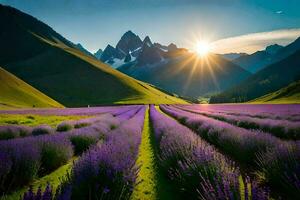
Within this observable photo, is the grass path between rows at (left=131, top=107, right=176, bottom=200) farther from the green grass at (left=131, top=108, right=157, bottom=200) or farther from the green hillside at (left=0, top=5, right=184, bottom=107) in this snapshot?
the green hillside at (left=0, top=5, right=184, bottom=107)

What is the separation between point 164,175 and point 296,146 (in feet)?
11.8

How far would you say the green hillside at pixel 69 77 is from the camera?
10538cm

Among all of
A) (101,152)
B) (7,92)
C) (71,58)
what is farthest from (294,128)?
(71,58)

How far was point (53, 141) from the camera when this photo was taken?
8.70 metres

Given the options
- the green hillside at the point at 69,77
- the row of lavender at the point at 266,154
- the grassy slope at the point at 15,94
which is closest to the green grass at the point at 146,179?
the row of lavender at the point at 266,154

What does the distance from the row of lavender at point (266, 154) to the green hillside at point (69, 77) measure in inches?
3414

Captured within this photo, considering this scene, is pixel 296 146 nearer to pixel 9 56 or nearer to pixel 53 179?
pixel 53 179

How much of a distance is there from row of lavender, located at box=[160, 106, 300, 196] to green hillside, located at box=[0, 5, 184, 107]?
86715mm

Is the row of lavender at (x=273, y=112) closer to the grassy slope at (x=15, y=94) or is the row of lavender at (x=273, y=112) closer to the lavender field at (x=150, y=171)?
the lavender field at (x=150, y=171)

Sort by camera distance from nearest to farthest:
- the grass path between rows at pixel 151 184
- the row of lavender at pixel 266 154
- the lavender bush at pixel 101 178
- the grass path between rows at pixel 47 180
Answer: the lavender bush at pixel 101 178 < the row of lavender at pixel 266 154 < the grass path between rows at pixel 47 180 < the grass path between rows at pixel 151 184

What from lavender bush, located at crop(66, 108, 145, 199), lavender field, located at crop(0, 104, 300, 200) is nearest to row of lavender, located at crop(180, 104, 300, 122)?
lavender field, located at crop(0, 104, 300, 200)

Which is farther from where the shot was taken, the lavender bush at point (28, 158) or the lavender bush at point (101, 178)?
the lavender bush at point (28, 158)

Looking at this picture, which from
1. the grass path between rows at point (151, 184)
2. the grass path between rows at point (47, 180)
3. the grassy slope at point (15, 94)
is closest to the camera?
the grass path between rows at point (47, 180)

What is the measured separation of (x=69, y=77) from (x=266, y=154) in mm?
123284
